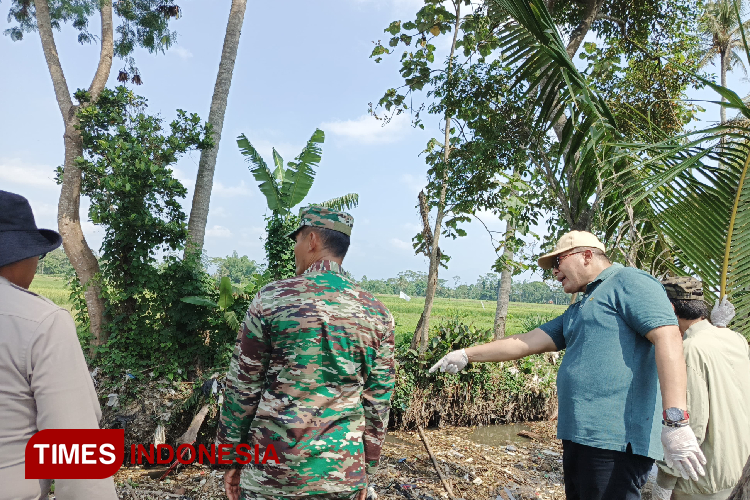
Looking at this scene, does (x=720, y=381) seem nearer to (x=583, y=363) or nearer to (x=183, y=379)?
(x=583, y=363)

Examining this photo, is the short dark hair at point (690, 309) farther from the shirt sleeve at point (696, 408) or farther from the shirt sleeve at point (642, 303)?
the shirt sleeve at point (642, 303)

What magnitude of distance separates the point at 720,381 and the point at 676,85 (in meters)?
5.79

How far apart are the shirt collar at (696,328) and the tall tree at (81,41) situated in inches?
310

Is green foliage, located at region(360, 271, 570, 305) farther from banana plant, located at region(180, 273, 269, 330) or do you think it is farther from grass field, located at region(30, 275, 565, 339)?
banana plant, located at region(180, 273, 269, 330)

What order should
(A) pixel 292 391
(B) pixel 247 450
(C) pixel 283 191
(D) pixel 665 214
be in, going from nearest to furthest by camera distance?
(A) pixel 292 391
(B) pixel 247 450
(D) pixel 665 214
(C) pixel 283 191

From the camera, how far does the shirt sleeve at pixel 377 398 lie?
79.7 inches

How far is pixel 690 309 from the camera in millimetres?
2730

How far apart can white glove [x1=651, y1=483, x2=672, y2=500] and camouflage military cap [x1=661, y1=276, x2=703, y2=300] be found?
110cm

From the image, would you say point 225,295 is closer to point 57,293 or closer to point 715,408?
point 715,408

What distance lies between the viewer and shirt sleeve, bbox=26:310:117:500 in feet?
4.00

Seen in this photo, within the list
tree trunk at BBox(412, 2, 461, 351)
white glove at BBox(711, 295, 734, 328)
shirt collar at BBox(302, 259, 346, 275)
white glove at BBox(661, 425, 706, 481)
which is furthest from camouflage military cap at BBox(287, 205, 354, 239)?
tree trunk at BBox(412, 2, 461, 351)

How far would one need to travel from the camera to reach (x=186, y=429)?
707cm

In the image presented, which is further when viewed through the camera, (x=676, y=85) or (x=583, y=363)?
(x=676, y=85)

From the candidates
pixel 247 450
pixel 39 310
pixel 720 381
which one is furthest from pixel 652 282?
pixel 39 310
